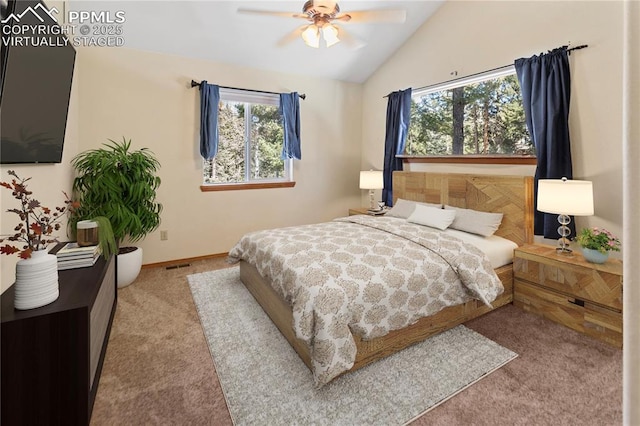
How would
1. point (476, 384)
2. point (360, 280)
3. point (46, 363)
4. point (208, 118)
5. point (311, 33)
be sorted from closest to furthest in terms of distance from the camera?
point (46, 363), point (476, 384), point (360, 280), point (311, 33), point (208, 118)

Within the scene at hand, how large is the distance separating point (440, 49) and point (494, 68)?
82 centimetres

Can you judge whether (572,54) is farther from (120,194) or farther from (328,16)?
(120,194)

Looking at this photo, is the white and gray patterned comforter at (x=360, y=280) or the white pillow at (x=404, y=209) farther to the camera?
the white pillow at (x=404, y=209)

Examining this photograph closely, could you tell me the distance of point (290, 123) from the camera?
14.5 feet

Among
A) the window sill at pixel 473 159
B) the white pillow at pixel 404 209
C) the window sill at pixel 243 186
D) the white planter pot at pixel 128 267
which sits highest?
the window sill at pixel 473 159

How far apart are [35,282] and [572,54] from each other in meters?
4.01

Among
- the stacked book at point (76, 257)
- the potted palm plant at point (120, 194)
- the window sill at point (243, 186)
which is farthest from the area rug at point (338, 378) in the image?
the window sill at point (243, 186)

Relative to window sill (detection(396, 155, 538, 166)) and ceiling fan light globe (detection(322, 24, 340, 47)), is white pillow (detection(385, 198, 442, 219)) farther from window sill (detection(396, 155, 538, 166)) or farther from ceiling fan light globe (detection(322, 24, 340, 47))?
→ ceiling fan light globe (detection(322, 24, 340, 47))

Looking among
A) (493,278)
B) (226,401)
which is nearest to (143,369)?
(226,401)

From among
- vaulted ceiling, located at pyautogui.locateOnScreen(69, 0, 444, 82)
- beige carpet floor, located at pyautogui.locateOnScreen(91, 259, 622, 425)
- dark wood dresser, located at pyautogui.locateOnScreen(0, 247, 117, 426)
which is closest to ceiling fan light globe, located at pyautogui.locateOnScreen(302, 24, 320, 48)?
vaulted ceiling, located at pyautogui.locateOnScreen(69, 0, 444, 82)

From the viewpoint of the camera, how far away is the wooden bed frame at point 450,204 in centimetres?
200

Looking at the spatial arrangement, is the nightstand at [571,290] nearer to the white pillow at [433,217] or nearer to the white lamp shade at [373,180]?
the white pillow at [433,217]

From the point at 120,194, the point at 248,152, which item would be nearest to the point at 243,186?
the point at 248,152

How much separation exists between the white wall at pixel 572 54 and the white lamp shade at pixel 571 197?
0.40 m
